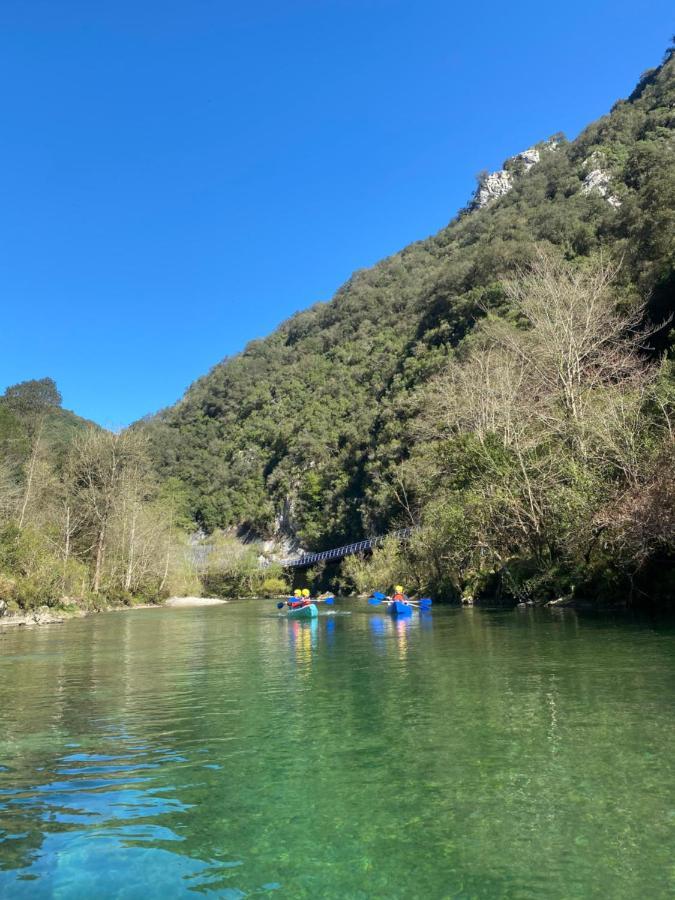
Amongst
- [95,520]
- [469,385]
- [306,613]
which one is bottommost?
[306,613]

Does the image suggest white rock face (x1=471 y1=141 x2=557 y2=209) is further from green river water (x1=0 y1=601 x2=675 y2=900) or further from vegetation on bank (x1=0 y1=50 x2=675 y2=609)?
green river water (x1=0 y1=601 x2=675 y2=900)

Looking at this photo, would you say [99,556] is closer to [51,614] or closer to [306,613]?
[51,614]

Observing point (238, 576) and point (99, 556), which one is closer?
point (99, 556)

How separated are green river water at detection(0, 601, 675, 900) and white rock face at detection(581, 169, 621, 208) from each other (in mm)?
63032

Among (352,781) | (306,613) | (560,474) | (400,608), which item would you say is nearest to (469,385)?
(560,474)

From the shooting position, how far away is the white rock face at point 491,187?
A: 111 meters

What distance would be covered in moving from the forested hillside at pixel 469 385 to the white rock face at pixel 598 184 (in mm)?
211

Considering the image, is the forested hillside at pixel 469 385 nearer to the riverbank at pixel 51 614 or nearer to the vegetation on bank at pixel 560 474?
the vegetation on bank at pixel 560 474

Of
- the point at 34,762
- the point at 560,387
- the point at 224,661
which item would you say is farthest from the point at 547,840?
the point at 560,387

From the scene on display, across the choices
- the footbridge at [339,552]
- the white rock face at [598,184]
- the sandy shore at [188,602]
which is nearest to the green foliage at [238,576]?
the footbridge at [339,552]

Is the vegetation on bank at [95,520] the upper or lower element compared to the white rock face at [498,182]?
lower

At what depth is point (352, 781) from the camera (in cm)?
547

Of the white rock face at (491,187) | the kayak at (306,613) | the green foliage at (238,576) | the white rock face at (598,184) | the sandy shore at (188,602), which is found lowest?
the sandy shore at (188,602)

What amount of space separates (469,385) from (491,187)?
96.4 m
